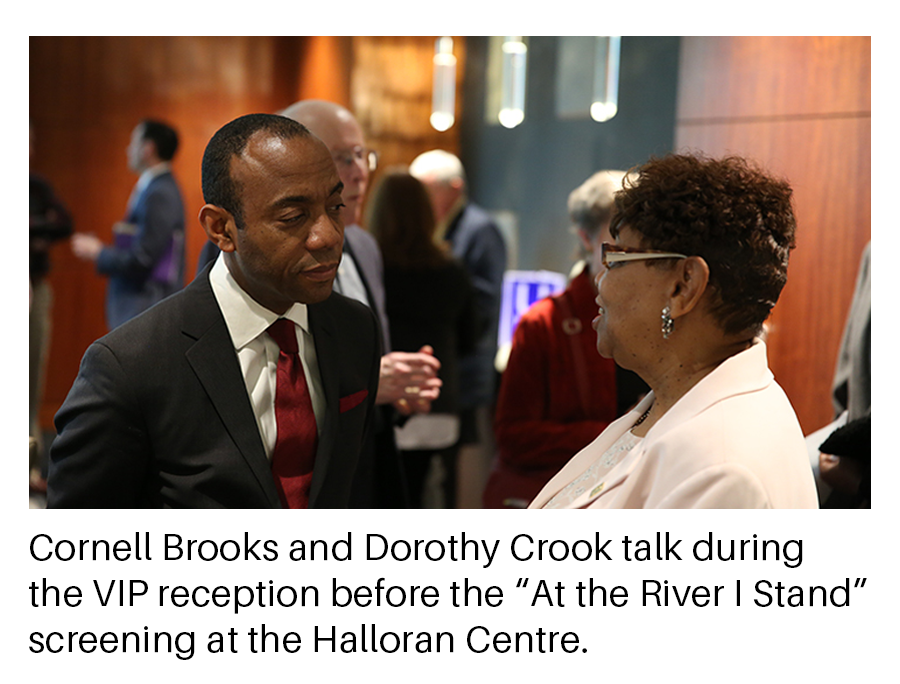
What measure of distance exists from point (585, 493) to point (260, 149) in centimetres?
78

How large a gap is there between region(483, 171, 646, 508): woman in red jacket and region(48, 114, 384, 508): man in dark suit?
928 millimetres

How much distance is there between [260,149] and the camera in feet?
4.65

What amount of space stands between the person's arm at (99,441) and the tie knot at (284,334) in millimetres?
264

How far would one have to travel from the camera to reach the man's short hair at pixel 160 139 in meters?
5.70

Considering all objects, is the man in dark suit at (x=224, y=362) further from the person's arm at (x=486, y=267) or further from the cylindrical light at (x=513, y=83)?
the cylindrical light at (x=513, y=83)

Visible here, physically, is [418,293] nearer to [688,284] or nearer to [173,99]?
[688,284]

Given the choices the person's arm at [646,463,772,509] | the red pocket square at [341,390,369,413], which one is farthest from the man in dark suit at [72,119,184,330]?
the person's arm at [646,463,772,509]

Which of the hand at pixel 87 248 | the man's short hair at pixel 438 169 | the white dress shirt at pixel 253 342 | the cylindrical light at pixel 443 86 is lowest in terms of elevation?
the white dress shirt at pixel 253 342

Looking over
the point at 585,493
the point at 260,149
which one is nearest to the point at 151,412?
the point at 260,149

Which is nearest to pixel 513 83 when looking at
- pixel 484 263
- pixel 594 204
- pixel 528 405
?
pixel 484 263

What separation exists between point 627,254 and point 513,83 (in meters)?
4.52

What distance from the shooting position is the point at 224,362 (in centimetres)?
149

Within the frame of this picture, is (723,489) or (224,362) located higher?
(224,362)

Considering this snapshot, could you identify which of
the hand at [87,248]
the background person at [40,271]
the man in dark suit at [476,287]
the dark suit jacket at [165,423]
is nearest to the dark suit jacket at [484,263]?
the man in dark suit at [476,287]
